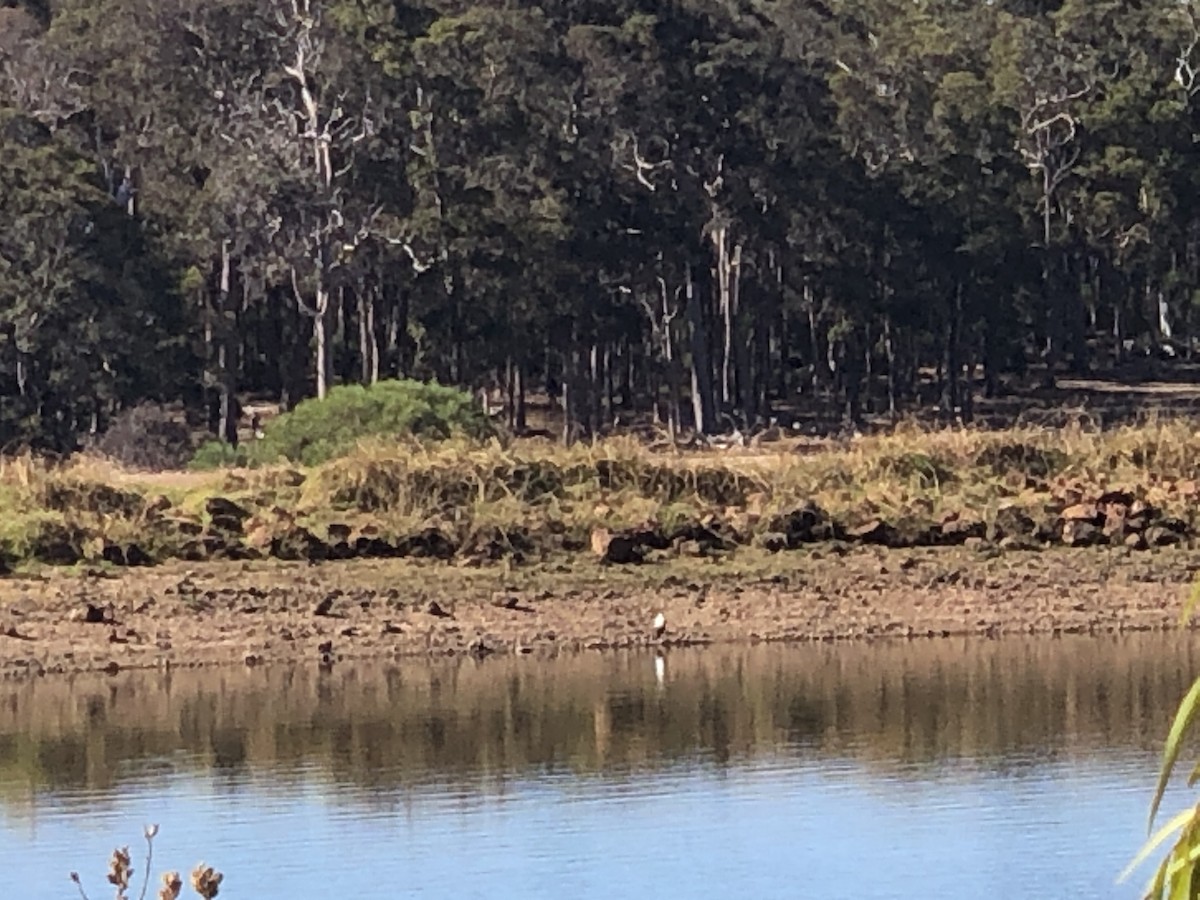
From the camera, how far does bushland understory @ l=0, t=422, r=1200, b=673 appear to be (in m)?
A: 21.2

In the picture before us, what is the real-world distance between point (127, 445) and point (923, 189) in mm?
20914

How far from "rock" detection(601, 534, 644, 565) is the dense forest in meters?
21.2

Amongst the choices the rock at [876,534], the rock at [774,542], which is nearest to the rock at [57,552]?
the rock at [774,542]

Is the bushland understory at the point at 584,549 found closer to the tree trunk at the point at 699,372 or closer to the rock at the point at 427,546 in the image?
the rock at the point at 427,546

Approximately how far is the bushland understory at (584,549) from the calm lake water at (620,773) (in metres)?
0.95

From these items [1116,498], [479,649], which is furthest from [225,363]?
[479,649]

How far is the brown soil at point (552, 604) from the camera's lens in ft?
67.8

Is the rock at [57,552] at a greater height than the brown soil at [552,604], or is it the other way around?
the rock at [57,552]

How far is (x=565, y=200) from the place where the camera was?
157ft

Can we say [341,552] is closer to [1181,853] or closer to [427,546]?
[427,546]

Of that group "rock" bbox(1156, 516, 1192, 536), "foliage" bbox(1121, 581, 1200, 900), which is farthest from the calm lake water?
"foliage" bbox(1121, 581, 1200, 900)

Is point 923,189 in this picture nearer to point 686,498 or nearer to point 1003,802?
point 686,498

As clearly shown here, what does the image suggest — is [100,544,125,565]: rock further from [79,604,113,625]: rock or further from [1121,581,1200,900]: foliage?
[1121,581,1200,900]: foliage

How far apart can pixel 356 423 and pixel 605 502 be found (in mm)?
7584
